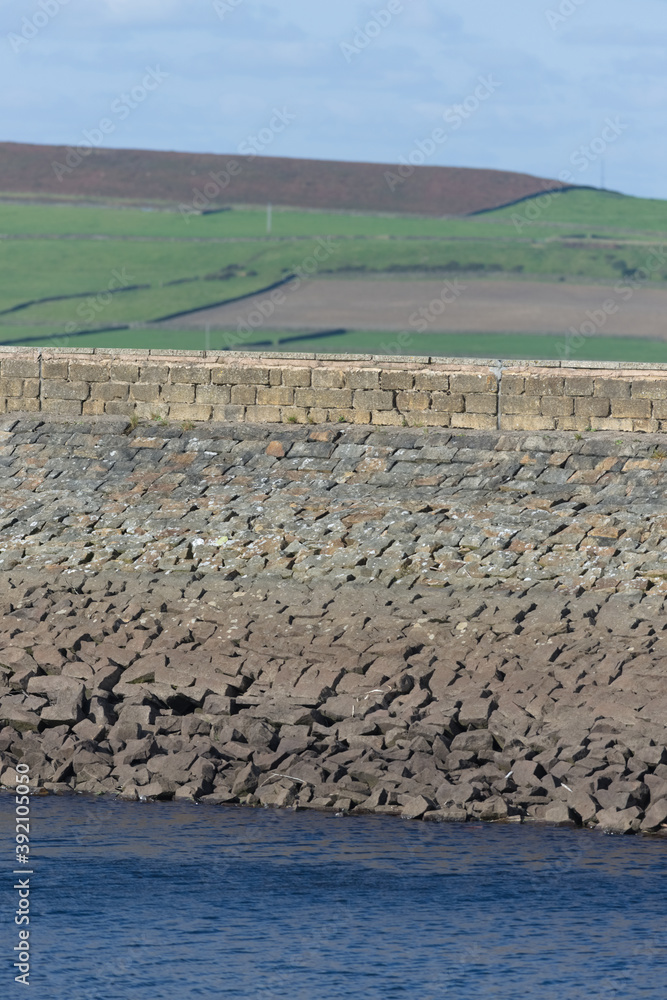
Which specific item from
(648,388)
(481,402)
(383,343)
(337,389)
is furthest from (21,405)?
(383,343)

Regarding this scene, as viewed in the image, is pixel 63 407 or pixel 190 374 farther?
pixel 63 407

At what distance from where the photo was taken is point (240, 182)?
83.6m

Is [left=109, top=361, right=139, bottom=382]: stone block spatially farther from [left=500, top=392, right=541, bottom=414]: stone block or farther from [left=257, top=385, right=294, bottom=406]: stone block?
[left=500, top=392, right=541, bottom=414]: stone block

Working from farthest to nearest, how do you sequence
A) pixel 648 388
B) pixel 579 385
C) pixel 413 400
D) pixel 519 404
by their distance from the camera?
pixel 413 400
pixel 519 404
pixel 579 385
pixel 648 388

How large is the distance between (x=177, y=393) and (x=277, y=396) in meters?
1.35

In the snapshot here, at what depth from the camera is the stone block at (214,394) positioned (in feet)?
62.6

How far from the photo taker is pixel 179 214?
82250 mm

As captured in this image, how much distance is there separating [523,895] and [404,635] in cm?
437

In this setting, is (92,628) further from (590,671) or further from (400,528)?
(590,671)

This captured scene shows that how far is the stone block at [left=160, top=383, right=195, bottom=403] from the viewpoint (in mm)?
19312

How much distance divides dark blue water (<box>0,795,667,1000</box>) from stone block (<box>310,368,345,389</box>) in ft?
24.1

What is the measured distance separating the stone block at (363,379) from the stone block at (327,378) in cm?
8

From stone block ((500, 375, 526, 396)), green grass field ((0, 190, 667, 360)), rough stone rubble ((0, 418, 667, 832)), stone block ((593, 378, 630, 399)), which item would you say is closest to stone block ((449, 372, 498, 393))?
stone block ((500, 375, 526, 396))

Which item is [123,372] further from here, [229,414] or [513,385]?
[513,385]
